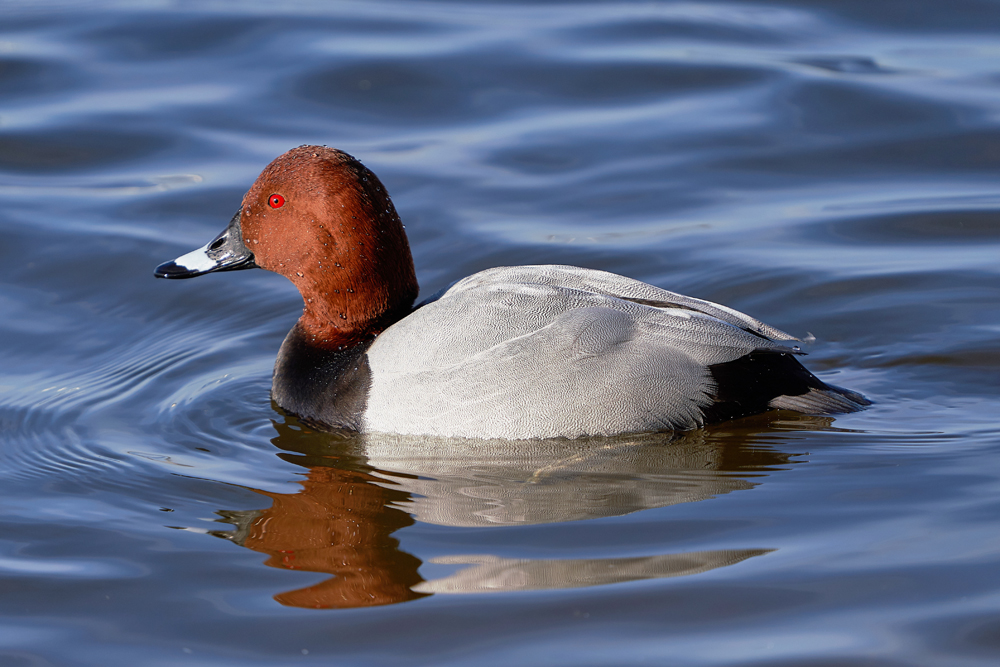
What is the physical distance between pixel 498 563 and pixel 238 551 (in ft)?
3.08

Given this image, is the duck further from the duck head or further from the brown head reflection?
the brown head reflection

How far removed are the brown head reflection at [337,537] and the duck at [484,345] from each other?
14.7 inches

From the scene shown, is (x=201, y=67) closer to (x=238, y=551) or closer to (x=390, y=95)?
(x=390, y=95)

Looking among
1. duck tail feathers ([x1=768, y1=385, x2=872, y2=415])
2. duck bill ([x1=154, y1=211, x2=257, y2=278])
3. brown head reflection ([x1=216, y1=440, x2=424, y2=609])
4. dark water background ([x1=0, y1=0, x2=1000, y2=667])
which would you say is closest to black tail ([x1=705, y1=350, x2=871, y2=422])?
duck tail feathers ([x1=768, y1=385, x2=872, y2=415])

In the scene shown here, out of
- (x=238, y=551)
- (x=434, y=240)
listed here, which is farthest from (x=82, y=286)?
(x=238, y=551)

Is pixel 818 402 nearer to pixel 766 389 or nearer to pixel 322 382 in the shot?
pixel 766 389

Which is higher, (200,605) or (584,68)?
(584,68)

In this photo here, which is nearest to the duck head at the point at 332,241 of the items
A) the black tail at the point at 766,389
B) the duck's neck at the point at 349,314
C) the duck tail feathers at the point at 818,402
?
the duck's neck at the point at 349,314

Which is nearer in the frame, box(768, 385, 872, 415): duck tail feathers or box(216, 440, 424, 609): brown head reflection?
box(216, 440, 424, 609): brown head reflection

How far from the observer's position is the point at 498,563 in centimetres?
395

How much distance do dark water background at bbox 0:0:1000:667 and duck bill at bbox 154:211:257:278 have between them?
23.1 inches

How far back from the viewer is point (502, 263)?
7.01 meters

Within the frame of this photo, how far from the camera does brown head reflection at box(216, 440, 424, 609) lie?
3.88 m

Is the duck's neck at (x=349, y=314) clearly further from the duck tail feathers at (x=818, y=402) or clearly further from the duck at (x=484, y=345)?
the duck tail feathers at (x=818, y=402)
